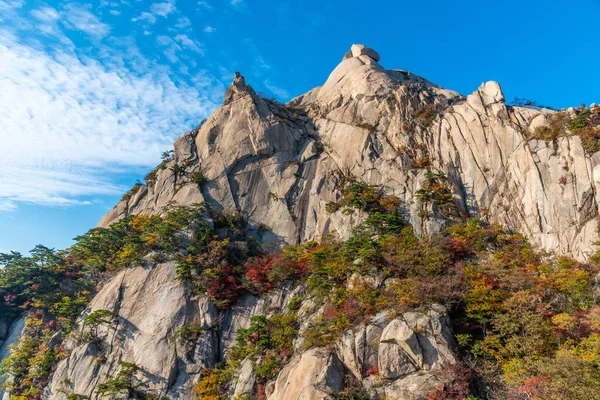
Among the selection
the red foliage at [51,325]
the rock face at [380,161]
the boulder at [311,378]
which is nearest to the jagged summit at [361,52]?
the rock face at [380,161]

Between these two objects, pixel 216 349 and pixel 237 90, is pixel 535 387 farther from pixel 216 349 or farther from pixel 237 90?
pixel 237 90

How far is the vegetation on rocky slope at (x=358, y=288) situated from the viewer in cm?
1769

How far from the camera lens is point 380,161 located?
130 feet

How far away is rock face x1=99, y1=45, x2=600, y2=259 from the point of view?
29562 mm

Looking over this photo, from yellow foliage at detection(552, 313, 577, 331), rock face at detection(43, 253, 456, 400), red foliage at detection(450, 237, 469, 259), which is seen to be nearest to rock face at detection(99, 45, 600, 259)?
red foliage at detection(450, 237, 469, 259)

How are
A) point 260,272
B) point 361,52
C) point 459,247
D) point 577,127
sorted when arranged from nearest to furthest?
point 459,247 < point 577,127 < point 260,272 < point 361,52

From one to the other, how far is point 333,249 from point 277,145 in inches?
695

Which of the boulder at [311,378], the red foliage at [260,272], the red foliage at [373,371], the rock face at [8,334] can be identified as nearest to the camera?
the boulder at [311,378]


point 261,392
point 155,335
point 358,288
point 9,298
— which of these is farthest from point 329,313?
point 9,298

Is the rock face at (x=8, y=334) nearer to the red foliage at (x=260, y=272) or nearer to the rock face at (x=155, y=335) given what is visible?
the rock face at (x=155, y=335)

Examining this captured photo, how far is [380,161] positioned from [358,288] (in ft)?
64.5

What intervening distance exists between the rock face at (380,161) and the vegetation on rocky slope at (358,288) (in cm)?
224

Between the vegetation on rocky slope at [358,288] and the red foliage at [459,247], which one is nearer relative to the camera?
the vegetation on rocky slope at [358,288]

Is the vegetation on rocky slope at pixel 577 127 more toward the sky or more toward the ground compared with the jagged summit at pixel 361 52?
more toward the ground
